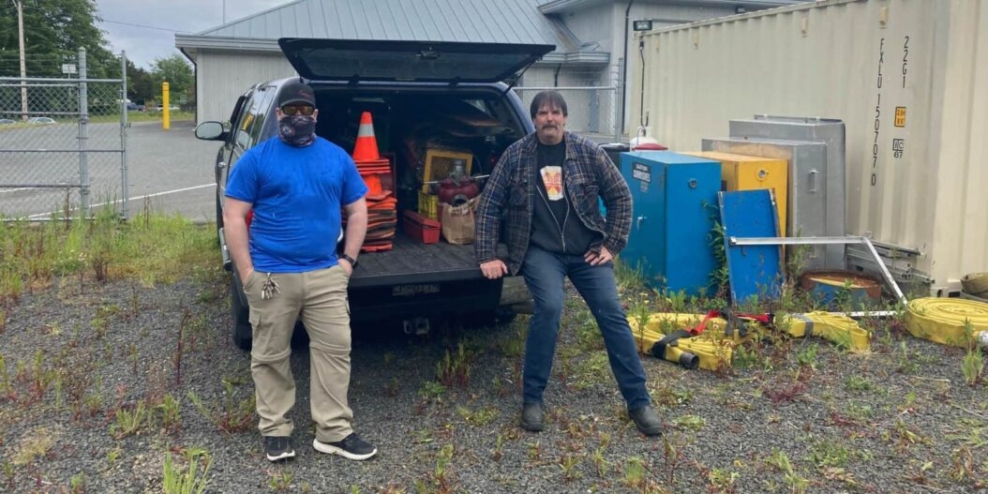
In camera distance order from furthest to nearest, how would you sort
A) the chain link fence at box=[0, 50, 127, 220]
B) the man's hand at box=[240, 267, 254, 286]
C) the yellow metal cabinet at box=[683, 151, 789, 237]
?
the chain link fence at box=[0, 50, 127, 220]
the yellow metal cabinet at box=[683, 151, 789, 237]
the man's hand at box=[240, 267, 254, 286]

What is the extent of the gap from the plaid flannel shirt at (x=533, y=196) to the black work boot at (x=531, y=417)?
2.27ft

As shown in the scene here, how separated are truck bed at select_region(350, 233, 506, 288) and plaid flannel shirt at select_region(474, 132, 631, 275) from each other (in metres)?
0.16

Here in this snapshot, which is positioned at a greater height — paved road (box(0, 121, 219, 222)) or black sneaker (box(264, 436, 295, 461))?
paved road (box(0, 121, 219, 222))

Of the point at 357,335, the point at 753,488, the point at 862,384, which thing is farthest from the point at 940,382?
the point at 357,335

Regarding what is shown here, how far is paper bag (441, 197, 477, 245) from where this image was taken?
5.31 meters

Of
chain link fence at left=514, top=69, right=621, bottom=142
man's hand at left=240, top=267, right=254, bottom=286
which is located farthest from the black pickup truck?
chain link fence at left=514, top=69, right=621, bottom=142

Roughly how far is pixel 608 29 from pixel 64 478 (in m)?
20.8

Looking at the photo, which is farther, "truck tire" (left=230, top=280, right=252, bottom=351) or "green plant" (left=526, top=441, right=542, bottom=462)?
"truck tire" (left=230, top=280, right=252, bottom=351)

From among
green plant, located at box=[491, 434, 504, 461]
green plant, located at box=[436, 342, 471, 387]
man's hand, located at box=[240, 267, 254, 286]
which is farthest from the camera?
green plant, located at box=[436, 342, 471, 387]

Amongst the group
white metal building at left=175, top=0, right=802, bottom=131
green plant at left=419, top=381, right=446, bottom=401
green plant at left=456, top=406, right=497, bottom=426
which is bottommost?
green plant at left=456, top=406, right=497, bottom=426

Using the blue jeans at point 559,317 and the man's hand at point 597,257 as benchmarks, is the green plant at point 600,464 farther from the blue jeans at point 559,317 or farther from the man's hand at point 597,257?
the man's hand at point 597,257

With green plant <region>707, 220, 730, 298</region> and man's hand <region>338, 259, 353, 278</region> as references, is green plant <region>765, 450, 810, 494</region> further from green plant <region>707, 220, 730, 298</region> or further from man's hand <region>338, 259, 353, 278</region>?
green plant <region>707, 220, 730, 298</region>

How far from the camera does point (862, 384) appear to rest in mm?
5254

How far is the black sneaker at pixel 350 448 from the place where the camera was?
13.9 ft
